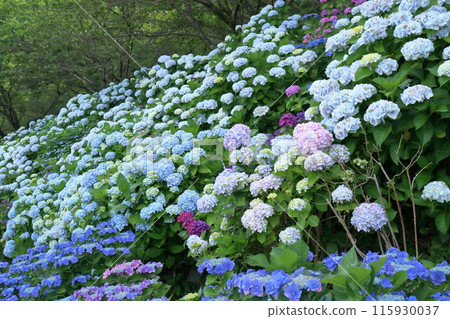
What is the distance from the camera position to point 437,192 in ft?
8.28

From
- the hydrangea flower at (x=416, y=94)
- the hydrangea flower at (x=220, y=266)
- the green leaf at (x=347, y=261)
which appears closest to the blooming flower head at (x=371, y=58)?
the hydrangea flower at (x=416, y=94)

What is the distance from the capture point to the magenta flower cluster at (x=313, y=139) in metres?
2.73

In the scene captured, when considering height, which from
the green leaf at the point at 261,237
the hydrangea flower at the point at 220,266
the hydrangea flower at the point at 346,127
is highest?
the hydrangea flower at the point at 346,127

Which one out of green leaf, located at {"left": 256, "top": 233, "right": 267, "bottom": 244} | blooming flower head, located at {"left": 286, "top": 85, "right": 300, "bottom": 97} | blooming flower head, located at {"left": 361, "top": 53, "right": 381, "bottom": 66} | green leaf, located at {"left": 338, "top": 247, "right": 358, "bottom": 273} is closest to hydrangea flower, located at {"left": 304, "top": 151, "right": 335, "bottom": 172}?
green leaf, located at {"left": 256, "top": 233, "right": 267, "bottom": 244}

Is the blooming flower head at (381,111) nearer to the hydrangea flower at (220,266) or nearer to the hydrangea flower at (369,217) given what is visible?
the hydrangea flower at (369,217)

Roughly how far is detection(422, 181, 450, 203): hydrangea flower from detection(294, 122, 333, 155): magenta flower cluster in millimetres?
614

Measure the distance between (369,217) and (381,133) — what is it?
0.52m

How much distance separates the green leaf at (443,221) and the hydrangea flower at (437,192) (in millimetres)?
100

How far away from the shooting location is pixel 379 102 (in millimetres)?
2615

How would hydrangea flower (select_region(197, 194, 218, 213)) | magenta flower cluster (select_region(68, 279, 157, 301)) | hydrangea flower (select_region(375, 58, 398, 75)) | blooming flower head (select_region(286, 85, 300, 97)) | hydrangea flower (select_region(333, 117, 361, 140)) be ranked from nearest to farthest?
magenta flower cluster (select_region(68, 279, 157, 301)), hydrangea flower (select_region(333, 117, 361, 140)), hydrangea flower (select_region(375, 58, 398, 75)), hydrangea flower (select_region(197, 194, 218, 213)), blooming flower head (select_region(286, 85, 300, 97))

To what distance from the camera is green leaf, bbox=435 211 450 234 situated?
2.58 meters

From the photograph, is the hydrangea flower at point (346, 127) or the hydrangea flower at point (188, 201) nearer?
the hydrangea flower at point (346, 127)

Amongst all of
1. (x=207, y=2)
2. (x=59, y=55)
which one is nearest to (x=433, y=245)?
(x=207, y=2)

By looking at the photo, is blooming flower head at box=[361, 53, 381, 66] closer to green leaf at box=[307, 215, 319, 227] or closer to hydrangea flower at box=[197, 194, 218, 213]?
green leaf at box=[307, 215, 319, 227]
